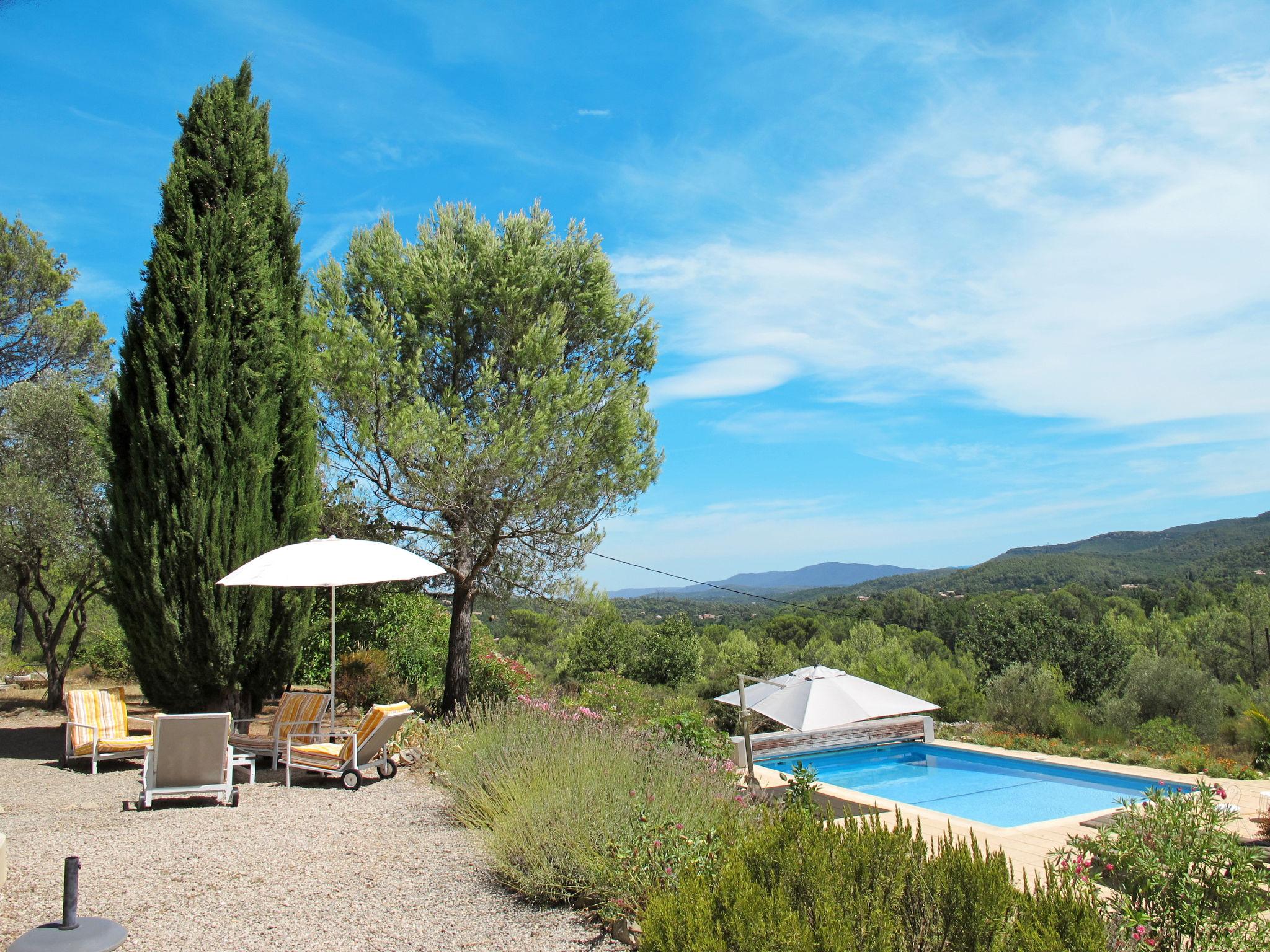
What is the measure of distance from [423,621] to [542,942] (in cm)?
985

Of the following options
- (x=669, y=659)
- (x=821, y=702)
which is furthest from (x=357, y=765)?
(x=669, y=659)

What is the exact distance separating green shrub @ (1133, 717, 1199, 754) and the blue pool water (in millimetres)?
1936

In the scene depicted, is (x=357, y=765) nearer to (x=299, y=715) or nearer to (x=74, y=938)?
(x=299, y=715)

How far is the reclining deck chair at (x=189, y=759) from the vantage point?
5984 millimetres

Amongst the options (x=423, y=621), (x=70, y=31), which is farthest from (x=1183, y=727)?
(x=70, y=31)

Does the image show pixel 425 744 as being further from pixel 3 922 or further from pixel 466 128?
pixel 466 128

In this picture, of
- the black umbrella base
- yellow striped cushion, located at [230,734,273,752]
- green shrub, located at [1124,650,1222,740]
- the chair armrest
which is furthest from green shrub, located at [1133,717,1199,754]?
the black umbrella base

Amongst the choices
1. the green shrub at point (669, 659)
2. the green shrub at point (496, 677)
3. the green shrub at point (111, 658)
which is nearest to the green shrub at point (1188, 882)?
the green shrub at point (496, 677)

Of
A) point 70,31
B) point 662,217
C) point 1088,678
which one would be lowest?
point 1088,678

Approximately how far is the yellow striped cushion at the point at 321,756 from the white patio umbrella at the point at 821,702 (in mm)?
3508

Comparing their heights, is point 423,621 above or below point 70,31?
below

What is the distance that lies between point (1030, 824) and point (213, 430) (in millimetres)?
8573

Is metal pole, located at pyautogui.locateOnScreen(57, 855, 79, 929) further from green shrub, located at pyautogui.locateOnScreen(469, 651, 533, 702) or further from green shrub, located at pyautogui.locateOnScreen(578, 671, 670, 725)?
green shrub, located at pyautogui.locateOnScreen(469, 651, 533, 702)

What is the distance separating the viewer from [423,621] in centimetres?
1280
